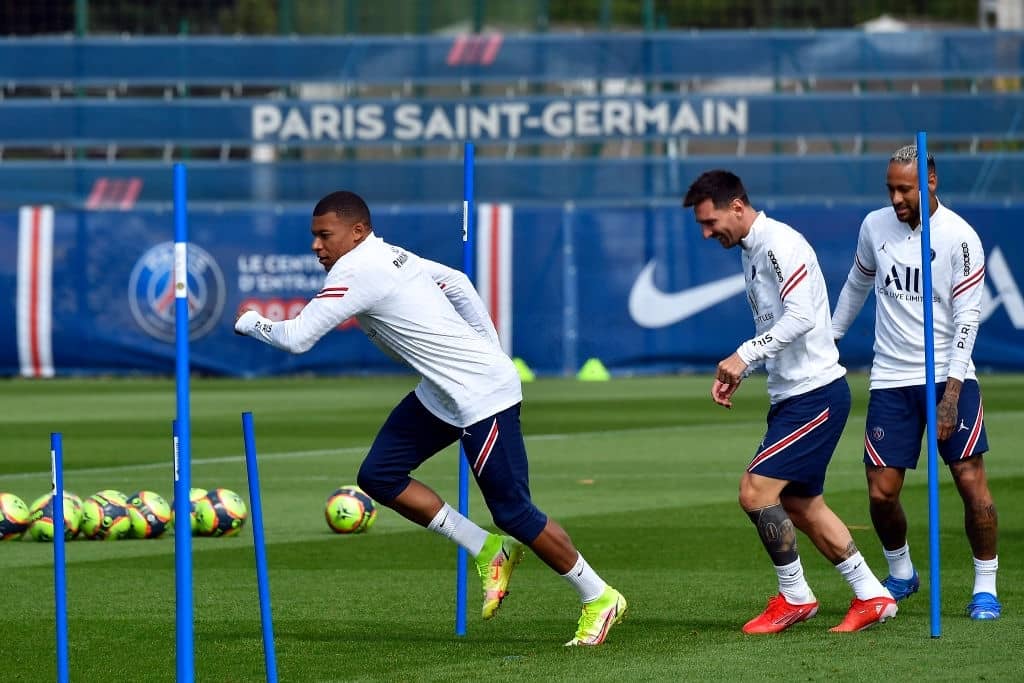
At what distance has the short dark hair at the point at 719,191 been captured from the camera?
28.2 ft

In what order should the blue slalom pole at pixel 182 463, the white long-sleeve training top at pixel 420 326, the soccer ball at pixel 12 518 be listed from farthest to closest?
the soccer ball at pixel 12 518 → the white long-sleeve training top at pixel 420 326 → the blue slalom pole at pixel 182 463

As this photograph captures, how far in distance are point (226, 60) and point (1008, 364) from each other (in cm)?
1449

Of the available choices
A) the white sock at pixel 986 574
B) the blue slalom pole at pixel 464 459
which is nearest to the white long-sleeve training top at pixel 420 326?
the blue slalom pole at pixel 464 459

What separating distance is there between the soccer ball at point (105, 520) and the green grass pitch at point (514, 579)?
8.0 inches

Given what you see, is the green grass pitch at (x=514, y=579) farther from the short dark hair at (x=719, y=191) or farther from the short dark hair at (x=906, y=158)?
the short dark hair at (x=906, y=158)

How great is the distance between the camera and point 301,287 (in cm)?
2959

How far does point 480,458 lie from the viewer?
839 centimetres

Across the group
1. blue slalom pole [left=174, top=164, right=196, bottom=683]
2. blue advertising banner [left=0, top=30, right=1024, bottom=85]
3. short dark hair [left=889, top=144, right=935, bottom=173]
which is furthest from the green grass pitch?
blue advertising banner [left=0, top=30, right=1024, bottom=85]

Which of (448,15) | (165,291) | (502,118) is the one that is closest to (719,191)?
(165,291)

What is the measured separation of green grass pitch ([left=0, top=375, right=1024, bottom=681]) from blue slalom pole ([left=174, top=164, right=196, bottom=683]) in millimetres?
1487

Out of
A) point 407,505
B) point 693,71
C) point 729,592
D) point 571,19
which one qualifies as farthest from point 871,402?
point 571,19

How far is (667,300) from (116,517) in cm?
1767

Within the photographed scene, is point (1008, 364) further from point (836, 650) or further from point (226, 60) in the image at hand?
point (836, 650)

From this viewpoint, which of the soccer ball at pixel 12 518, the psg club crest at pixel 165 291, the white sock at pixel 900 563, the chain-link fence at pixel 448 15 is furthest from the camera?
the chain-link fence at pixel 448 15
